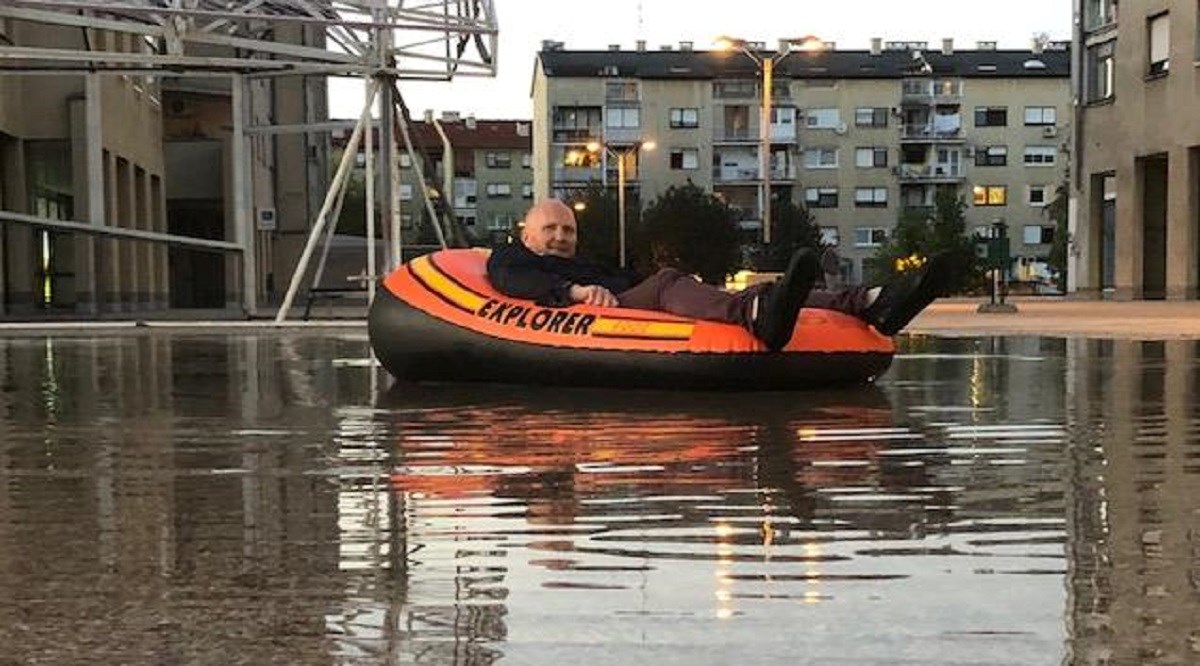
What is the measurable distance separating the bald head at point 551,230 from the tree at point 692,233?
66.6 metres

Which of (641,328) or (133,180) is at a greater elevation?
(133,180)

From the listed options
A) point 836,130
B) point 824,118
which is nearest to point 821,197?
point 836,130

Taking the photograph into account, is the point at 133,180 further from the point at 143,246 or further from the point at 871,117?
the point at 871,117

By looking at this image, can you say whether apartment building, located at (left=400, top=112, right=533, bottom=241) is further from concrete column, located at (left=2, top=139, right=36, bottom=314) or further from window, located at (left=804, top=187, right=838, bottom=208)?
concrete column, located at (left=2, top=139, right=36, bottom=314)

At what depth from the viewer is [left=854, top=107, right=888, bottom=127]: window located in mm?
108000

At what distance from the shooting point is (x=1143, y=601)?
2.95 metres

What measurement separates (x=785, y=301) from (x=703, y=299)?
626mm

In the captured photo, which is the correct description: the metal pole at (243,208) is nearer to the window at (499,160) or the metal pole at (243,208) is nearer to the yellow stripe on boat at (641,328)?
the yellow stripe on boat at (641,328)

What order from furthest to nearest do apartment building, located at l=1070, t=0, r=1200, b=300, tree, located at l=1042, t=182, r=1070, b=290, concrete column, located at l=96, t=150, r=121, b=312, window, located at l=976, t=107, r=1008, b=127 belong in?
window, located at l=976, t=107, r=1008, b=127
tree, located at l=1042, t=182, r=1070, b=290
apartment building, located at l=1070, t=0, r=1200, b=300
concrete column, located at l=96, t=150, r=121, b=312

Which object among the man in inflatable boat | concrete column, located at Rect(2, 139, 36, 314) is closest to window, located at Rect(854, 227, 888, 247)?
concrete column, located at Rect(2, 139, 36, 314)

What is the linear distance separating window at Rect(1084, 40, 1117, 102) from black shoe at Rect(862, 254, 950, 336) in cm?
4024

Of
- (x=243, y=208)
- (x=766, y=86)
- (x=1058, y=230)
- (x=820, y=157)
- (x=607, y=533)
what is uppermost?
(x=820, y=157)

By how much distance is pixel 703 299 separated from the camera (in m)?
7.76

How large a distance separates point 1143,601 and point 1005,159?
371 ft
